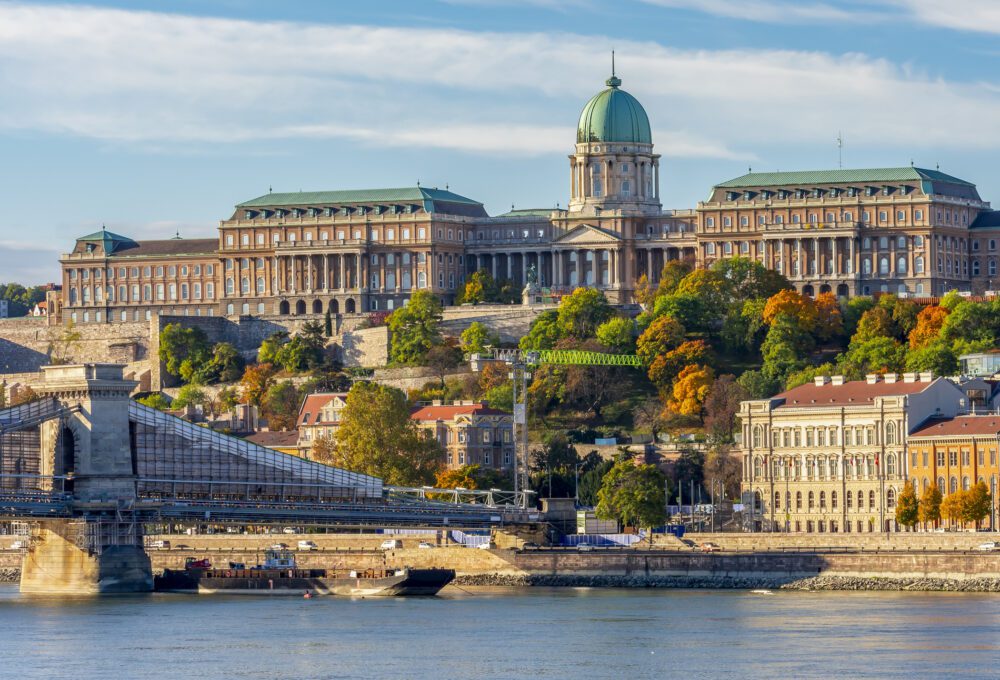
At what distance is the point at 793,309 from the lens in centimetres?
17650

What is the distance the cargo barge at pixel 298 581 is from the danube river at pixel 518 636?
3.77 m

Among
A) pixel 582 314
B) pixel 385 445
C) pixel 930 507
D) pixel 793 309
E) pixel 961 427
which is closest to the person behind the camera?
pixel 930 507

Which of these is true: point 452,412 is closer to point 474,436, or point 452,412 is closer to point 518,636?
point 474,436

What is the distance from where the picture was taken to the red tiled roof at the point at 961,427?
135 meters

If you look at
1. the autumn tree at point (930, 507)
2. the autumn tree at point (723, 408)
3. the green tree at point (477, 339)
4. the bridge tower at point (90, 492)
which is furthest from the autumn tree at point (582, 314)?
the bridge tower at point (90, 492)

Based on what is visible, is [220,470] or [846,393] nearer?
[220,470]

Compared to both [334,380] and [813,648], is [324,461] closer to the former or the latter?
[334,380]

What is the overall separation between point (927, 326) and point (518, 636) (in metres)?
74.2

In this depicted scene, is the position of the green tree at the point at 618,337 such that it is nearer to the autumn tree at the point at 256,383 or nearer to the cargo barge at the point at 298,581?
the autumn tree at the point at 256,383

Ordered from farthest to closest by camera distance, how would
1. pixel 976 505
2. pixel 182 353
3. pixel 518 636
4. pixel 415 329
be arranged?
pixel 182 353 → pixel 415 329 → pixel 976 505 → pixel 518 636

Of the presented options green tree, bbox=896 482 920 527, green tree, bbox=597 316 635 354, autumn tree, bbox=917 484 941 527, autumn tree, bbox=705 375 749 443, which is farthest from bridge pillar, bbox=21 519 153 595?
green tree, bbox=597 316 635 354

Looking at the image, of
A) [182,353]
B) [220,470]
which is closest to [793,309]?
[182,353]

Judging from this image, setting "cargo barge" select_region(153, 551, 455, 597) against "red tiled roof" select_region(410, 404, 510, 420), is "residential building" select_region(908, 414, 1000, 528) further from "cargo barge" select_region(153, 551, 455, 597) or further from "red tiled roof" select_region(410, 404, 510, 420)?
"red tiled roof" select_region(410, 404, 510, 420)

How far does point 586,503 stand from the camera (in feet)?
488
